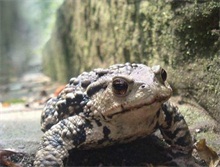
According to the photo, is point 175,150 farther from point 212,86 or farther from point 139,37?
point 139,37

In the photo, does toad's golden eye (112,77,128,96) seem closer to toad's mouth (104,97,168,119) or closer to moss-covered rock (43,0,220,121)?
toad's mouth (104,97,168,119)

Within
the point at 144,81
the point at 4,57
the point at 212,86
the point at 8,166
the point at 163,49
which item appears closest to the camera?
the point at 144,81

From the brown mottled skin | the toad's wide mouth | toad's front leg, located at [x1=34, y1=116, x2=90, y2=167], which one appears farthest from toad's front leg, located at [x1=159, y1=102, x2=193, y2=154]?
toad's front leg, located at [x1=34, y1=116, x2=90, y2=167]

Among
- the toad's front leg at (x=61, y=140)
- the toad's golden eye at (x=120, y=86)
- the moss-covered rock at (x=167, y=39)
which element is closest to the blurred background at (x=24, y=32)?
the moss-covered rock at (x=167, y=39)

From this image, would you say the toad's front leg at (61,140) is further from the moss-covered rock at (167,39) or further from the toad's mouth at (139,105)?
the moss-covered rock at (167,39)

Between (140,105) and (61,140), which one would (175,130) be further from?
(61,140)

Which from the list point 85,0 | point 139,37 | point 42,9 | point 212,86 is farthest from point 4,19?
point 212,86
